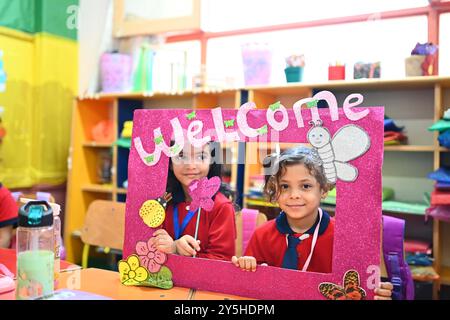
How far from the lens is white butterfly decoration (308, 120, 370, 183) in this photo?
3.43 ft

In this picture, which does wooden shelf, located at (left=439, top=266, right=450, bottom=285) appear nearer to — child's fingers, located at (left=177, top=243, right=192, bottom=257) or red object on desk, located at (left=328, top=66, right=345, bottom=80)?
red object on desk, located at (left=328, top=66, right=345, bottom=80)

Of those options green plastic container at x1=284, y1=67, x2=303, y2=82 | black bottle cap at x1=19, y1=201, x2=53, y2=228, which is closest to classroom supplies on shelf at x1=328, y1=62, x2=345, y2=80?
green plastic container at x1=284, y1=67, x2=303, y2=82

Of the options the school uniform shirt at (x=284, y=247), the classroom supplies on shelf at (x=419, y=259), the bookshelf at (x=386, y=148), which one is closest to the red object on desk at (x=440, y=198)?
the bookshelf at (x=386, y=148)

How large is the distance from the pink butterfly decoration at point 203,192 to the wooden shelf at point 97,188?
2.35m

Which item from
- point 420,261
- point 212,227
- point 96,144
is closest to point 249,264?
point 212,227

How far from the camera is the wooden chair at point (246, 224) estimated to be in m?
1.28

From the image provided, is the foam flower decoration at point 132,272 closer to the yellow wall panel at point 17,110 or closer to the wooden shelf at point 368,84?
the wooden shelf at point 368,84

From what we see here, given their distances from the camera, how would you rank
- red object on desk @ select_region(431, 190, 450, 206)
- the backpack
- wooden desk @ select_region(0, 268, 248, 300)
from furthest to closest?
1. red object on desk @ select_region(431, 190, 450, 206)
2. the backpack
3. wooden desk @ select_region(0, 268, 248, 300)

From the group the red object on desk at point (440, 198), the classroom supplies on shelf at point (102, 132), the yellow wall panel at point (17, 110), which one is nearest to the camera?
the red object on desk at point (440, 198)

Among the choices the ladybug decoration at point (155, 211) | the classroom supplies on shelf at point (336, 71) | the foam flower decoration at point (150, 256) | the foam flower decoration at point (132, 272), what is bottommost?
the foam flower decoration at point (132, 272)

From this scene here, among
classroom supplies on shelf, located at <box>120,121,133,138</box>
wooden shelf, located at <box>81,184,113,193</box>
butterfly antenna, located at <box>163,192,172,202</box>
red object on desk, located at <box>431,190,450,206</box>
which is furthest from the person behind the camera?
wooden shelf, located at <box>81,184,113,193</box>

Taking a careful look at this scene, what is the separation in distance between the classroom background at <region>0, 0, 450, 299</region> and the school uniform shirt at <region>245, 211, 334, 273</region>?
35.1 inches
